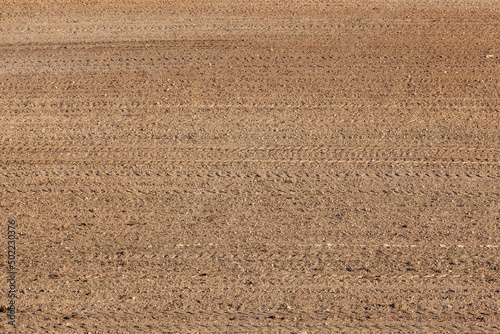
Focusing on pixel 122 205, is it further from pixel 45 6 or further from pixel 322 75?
pixel 45 6

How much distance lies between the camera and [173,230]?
6305mm

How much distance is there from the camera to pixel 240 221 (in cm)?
643

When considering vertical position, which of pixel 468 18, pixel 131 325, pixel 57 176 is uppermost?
pixel 468 18

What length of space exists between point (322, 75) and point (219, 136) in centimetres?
201

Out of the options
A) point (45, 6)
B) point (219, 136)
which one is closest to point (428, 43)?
point (219, 136)

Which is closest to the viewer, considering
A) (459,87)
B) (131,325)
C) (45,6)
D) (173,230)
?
(131,325)

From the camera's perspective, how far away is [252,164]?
730cm

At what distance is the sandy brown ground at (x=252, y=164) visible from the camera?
216 inches

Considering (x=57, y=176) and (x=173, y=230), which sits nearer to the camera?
(x=173, y=230)

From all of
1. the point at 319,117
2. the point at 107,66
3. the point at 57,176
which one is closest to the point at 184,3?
the point at 107,66

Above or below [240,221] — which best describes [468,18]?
above

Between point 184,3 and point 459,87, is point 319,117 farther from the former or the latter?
point 184,3

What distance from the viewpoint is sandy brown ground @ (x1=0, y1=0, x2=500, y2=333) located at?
216 inches

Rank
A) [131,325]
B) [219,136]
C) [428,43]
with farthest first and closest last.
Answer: [428,43]
[219,136]
[131,325]
